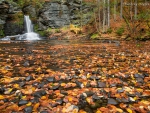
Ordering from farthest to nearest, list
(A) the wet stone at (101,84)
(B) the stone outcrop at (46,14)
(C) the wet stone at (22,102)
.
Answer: (B) the stone outcrop at (46,14) → (A) the wet stone at (101,84) → (C) the wet stone at (22,102)

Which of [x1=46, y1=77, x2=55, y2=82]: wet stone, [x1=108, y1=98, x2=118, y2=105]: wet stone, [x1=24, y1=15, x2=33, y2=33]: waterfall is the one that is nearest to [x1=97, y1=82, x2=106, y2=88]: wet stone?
[x1=108, y1=98, x2=118, y2=105]: wet stone

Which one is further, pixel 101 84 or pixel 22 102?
pixel 101 84

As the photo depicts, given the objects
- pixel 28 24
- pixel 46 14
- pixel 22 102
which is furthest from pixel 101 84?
pixel 28 24

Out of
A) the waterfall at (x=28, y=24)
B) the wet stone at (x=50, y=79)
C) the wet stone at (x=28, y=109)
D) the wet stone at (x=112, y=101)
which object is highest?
the waterfall at (x=28, y=24)

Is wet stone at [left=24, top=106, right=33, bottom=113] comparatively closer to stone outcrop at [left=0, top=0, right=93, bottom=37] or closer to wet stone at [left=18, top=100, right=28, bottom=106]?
wet stone at [left=18, top=100, right=28, bottom=106]

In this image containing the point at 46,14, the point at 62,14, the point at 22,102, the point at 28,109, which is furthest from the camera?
the point at 62,14

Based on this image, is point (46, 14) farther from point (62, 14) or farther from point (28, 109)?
point (28, 109)

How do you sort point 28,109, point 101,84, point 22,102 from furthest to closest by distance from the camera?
point 101,84 < point 22,102 < point 28,109

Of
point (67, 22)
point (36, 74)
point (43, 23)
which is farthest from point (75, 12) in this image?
point (36, 74)

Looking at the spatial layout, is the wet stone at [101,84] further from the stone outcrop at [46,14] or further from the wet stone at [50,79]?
the stone outcrop at [46,14]

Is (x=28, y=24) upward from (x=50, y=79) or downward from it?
upward

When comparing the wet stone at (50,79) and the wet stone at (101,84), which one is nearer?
the wet stone at (101,84)

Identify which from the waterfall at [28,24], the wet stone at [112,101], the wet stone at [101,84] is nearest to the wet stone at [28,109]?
the wet stone at [112,101]

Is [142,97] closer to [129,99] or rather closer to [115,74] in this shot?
[129,99]
